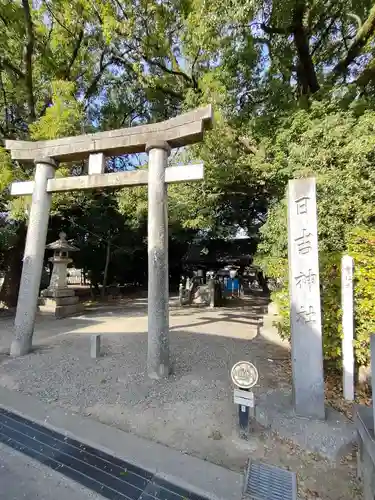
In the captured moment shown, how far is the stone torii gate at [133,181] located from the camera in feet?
13.5

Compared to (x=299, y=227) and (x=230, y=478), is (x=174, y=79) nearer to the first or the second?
(x=299, y=227)

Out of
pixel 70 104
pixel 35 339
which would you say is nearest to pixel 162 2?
pixel 70 104

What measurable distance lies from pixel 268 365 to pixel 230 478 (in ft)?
8.99

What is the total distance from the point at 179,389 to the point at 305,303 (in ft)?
6.58

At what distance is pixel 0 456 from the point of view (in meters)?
2.39

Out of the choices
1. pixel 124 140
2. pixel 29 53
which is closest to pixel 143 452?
pixel 124 140

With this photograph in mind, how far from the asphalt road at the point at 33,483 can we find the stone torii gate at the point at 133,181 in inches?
75.0

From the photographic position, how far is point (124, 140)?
463cm

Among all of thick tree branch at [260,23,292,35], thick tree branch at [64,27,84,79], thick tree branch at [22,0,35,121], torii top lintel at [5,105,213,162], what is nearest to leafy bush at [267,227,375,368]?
torii top lintel at [5,105,213,162]

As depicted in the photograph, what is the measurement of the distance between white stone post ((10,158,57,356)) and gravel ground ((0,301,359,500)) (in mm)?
376

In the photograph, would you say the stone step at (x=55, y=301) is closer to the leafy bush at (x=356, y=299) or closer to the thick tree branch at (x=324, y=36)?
the leafy bush at (x=356, y=299)

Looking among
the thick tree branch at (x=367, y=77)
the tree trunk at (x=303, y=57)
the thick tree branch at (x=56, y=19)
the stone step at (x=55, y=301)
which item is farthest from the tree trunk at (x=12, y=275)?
the thick tree branch at (x=367, y=77)

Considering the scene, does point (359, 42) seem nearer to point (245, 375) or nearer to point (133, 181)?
point (133, 181)

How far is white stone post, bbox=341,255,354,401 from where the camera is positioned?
3330 mm
